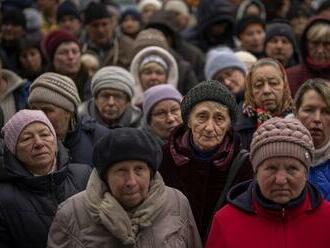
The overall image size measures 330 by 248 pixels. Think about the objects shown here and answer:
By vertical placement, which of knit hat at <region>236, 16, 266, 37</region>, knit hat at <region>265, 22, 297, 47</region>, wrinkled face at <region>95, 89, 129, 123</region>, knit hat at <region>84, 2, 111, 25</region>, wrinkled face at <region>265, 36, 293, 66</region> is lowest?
wrinkled face at <region>95, 89, 129, 123</region>

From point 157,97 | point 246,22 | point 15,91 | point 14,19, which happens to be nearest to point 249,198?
point 157,97

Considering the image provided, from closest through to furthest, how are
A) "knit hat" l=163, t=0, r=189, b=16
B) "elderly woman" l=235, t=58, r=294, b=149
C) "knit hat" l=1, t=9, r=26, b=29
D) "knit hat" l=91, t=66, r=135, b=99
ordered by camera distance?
"elderly woman" l=235, t=58, r=294, b=149
"knit hat" l=91, t=66, r=135, b=99
"knit hat" l=1, t=9, r=26, b=29
"knit hat" l=163, t=0, r=189, b=16

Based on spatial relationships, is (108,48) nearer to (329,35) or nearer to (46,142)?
(329,35)

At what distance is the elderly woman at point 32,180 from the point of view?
5312 mm

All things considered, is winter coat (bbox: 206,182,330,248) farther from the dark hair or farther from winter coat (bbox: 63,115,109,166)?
winter coat (bbox: 63,115,109,166)

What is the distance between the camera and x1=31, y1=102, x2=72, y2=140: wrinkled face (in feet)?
21.2

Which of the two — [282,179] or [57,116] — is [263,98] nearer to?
[57,116]

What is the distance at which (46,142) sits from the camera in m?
5.57

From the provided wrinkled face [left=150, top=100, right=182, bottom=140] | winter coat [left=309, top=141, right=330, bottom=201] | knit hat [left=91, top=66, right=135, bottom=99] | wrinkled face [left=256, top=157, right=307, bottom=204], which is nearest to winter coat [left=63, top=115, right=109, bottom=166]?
wrinkled face [left=150, top=100, right=182, bottom=140]

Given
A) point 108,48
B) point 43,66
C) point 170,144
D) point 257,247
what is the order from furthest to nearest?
point 108,48
point 43,66
point 170,144
point 257,247

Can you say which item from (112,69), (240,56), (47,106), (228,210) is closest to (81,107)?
(112,69)

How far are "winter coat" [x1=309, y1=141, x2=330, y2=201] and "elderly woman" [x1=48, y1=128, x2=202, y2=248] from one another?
91 centimetres

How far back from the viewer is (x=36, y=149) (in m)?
5.52

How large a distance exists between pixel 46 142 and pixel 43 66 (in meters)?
4.70
